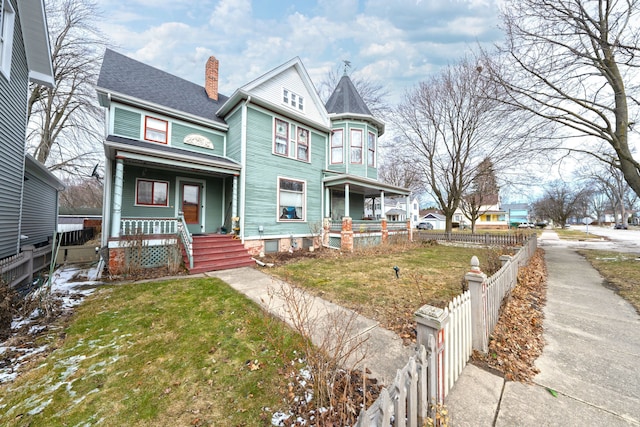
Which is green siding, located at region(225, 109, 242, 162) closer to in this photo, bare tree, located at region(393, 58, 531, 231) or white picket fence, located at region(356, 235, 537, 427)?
white picket fence, located at region(356, 235, 537, 427)

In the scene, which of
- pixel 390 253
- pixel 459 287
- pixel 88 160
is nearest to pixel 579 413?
pixel 459 287

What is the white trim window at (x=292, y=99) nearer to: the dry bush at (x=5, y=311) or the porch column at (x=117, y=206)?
the porch column at (x=117, y=206)

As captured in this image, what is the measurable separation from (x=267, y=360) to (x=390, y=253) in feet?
32.5

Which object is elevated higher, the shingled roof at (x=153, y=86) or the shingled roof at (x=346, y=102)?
the shingled roof at (x=346, y=102)

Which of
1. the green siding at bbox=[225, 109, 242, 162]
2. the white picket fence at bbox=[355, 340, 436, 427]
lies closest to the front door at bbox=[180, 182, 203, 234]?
the green siding at bbox=[225, 109, 242, 162]

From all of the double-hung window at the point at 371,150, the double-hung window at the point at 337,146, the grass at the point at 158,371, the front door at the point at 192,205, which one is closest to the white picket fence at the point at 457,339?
the grass at the point at 158,371

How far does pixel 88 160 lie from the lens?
49.5ft

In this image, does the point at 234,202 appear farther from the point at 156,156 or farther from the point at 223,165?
the point at 156,156

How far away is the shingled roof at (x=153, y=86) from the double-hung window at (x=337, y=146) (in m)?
6.22

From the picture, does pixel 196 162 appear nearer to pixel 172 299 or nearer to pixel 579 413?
pixel 172 299

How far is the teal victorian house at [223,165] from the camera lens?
793cm

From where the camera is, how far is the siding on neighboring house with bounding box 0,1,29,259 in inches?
246

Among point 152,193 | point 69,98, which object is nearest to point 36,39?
point 152,193

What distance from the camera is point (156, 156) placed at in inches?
303
